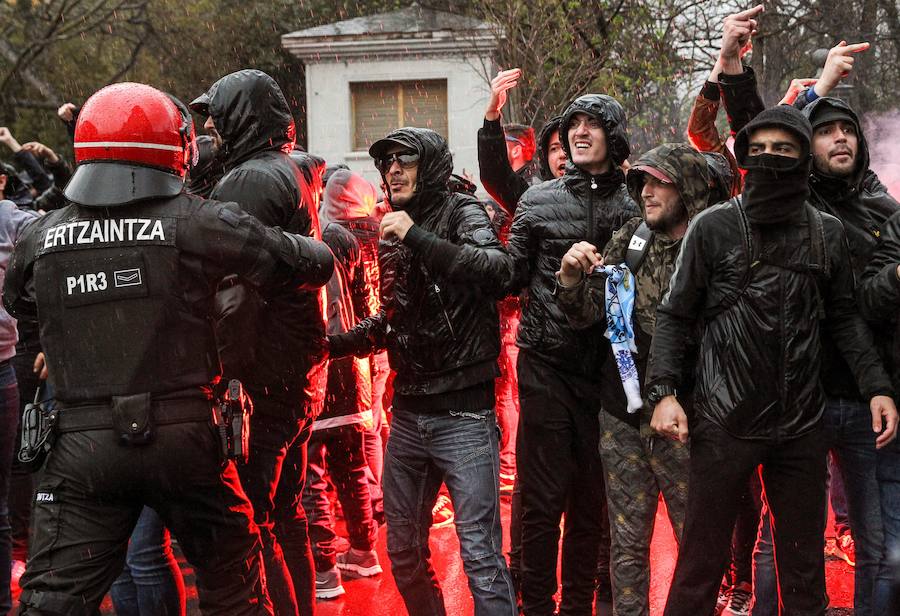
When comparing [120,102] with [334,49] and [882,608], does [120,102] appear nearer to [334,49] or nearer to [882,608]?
[882,608]

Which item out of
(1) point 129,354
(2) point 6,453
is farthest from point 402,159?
(2) point 6,453

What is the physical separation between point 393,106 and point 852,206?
58.4ft

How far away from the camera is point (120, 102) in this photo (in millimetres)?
3404

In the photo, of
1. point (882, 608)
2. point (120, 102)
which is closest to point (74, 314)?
point (120, 102)

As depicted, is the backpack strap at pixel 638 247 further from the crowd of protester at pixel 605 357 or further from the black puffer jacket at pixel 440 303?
the black puffer jacket at pixel 440 303

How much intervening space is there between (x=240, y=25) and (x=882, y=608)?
24.7 meters

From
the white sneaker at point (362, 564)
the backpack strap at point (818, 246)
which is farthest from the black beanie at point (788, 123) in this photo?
the white sneaker at point (362, 564)

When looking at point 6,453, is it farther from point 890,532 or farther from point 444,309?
point 890,532

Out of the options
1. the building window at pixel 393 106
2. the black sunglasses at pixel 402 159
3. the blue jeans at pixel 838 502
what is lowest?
the blue jeans at pixel 838 502

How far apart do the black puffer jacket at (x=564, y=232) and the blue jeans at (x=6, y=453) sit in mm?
2660

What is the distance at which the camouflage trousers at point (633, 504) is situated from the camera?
4129mm

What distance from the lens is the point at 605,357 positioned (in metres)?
4.48

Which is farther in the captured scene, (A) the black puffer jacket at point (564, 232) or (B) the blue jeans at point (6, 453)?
(B) the blue jeans at point (6, 453)

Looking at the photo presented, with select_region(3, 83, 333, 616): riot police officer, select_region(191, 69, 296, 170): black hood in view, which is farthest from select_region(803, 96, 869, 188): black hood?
select_region(3, 83, 333, 616): riot police officer
